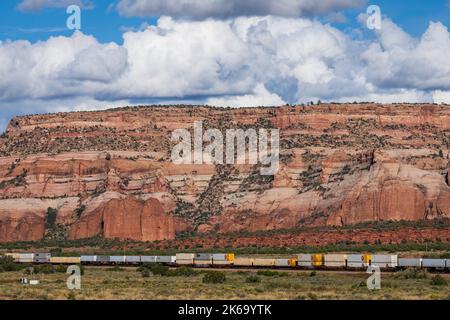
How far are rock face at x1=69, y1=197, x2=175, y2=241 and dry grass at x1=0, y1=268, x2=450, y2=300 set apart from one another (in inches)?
2791

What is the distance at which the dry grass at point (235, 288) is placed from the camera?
52.7m

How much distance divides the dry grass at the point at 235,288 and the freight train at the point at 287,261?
23.8 ft

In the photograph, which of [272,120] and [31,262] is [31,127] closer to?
[272,120]

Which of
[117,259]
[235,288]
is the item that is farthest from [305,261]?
[235,288]

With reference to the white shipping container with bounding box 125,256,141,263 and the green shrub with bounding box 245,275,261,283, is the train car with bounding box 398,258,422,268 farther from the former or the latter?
the white shipping container with bounding box 125,256,141,263

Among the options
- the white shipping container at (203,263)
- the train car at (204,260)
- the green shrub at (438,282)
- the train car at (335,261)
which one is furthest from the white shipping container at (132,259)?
the green shrub at (438,282)

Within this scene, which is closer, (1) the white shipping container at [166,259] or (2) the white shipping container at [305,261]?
(2) the white shipping container at [305,261]

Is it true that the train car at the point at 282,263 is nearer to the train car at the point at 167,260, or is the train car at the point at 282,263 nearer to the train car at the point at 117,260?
the train car at the point at 167,260

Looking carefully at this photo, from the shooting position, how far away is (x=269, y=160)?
173250 millimetres

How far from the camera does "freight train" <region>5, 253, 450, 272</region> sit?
79812mm

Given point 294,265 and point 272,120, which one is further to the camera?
point 272,120
